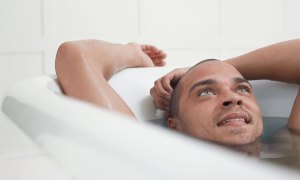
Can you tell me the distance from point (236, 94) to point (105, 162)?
0.75m

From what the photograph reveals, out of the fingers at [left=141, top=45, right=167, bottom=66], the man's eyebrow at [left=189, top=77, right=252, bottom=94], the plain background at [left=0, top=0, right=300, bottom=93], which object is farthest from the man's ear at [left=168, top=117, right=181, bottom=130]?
the plain background at [left=0, top=0, right=300, bottom=93]

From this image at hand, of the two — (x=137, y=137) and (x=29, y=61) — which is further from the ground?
(x=137, y=137)

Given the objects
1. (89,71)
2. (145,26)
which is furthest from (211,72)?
(145,26)

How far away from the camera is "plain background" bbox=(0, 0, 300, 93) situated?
208 centimetres

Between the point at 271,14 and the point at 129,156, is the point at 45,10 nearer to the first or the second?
the point at 271,14

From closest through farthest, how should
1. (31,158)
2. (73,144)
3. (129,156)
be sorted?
1. (129,156)
2. (73,144)
3. (31,158)

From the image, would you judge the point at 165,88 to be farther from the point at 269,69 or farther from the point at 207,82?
the point at 269,69

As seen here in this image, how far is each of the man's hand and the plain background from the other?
38.6 inches

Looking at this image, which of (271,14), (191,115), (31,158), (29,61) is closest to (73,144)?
(31,158)

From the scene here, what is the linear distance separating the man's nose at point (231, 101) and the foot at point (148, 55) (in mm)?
442

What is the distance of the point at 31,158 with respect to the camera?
2.30 ft

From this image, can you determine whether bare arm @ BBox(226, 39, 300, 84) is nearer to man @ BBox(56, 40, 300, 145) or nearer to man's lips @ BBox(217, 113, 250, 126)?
man @ BBox(56, 40, 300, 145)

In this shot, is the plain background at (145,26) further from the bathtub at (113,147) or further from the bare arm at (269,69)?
the bathtub at (113,147)

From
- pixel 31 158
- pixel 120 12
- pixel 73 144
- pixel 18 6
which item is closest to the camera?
pixel 73 144
